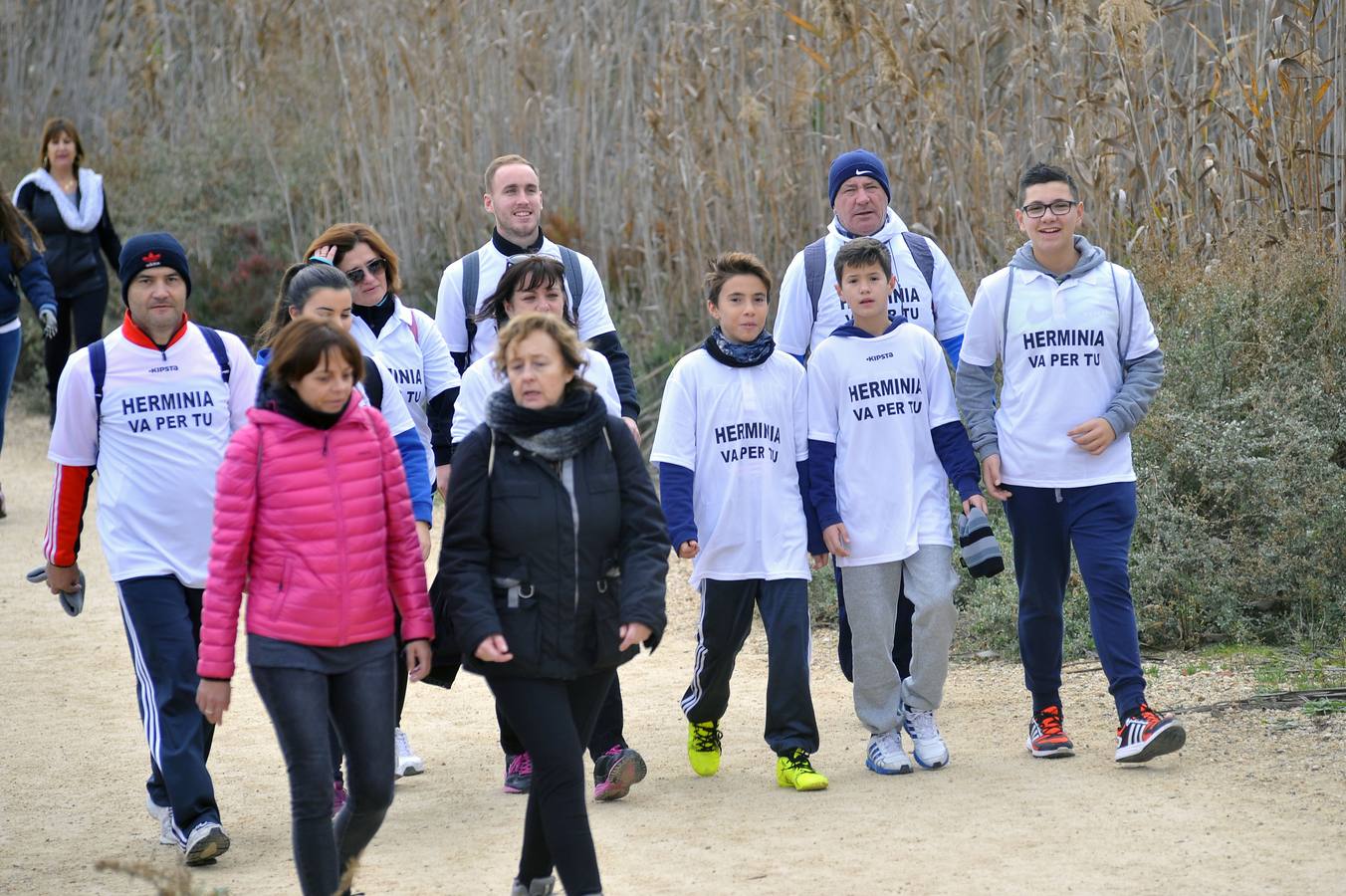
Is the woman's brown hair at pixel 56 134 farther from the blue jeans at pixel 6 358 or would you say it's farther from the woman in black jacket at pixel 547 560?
the woman in black jacket at pixel 547 560

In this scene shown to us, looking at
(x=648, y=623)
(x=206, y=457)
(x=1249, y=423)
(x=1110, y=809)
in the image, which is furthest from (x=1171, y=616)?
(x=206, y=457)

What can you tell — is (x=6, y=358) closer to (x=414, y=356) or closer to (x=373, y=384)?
(x=414, y=356)

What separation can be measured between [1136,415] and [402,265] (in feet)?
26.3

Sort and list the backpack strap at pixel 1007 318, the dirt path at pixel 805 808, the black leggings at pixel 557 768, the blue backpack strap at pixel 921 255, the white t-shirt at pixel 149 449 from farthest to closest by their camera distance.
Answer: the blue backpack strap at pixel 921 255 < the backpack strap at pixel 1007 318 < the white t-shirt at pixel 149 449 < the dirt path at pixel 805 808 < the black leggings at pixel 557 768

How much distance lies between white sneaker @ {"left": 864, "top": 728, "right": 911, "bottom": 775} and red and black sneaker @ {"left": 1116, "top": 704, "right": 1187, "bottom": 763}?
680 mm

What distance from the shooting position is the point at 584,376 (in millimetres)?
5246

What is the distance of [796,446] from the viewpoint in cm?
554

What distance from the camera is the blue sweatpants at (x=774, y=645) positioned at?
5.38 m

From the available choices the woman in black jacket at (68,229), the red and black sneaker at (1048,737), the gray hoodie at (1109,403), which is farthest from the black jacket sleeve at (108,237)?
the red and black sneaker at (1048,737)

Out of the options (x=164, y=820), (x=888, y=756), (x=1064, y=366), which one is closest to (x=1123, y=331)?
(x=1064, y=366)

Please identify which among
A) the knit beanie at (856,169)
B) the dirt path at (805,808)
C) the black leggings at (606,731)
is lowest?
the dirt path at (805,808)

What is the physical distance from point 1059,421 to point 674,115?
226 inches

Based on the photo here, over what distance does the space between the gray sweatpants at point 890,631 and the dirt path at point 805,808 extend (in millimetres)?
246

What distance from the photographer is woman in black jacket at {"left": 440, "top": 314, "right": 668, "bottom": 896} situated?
4125 mm
